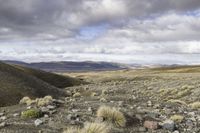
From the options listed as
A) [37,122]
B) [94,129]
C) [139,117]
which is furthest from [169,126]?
[37,122]

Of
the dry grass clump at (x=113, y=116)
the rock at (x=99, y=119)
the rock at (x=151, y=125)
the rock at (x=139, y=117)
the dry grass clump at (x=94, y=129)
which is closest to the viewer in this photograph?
the dry grass clump at (x=94, y=129)

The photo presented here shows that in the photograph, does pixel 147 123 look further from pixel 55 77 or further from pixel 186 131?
pixel 55 77

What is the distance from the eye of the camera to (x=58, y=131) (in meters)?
17.3

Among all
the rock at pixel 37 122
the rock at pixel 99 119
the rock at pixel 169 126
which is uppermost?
the rock at pixel 99 119

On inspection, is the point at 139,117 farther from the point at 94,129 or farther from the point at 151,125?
the point at 94,129

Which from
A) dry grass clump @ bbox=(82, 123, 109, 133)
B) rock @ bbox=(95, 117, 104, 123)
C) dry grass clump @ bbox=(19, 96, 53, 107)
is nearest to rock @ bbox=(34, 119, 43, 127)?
rock @ bbox=(95, 117, 104, 123)

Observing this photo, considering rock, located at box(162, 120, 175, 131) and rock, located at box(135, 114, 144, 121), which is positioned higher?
rock, located at box(135, 114, 144, 121)

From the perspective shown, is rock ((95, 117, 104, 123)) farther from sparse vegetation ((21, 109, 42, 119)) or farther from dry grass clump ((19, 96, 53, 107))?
dry grass clump ((19, 96, 53, 107))

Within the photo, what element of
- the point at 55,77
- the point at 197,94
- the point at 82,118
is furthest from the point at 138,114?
the point at 55,77

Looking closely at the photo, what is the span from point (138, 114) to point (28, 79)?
33.2 m

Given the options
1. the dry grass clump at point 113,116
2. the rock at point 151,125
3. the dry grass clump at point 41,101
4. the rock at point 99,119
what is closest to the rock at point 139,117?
the rock at point 151,125

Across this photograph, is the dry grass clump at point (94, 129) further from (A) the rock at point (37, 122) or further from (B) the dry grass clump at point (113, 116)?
(A) the rock at point (37, 122)

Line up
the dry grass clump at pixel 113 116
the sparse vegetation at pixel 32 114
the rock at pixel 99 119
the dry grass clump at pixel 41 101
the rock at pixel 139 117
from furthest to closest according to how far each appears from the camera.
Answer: the dry grass clump at pixel 41 101 → the rock at pixel 139 117 → the sparse vegetation at pixel 32 114 → the dry grass clump at pixel 113 116 → the rock at pixel 99 119

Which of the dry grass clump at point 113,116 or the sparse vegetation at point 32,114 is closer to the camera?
the dry grass clump at point 113,116
